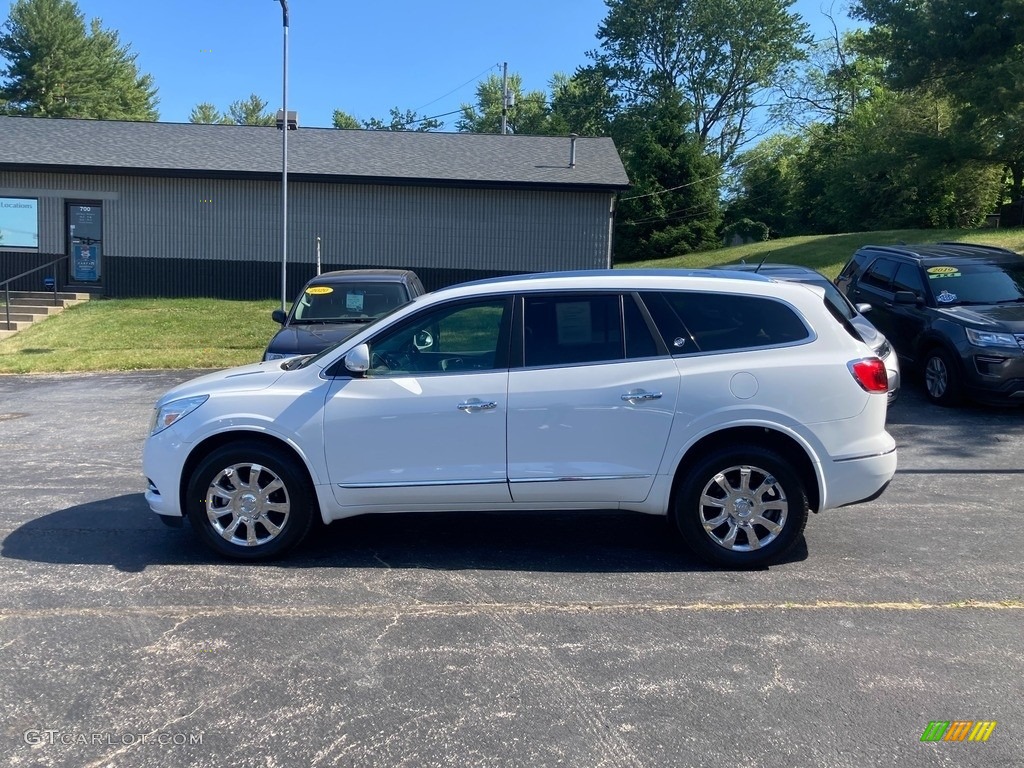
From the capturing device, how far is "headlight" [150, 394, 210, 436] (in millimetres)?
5680

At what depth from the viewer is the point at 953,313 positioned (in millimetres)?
10820

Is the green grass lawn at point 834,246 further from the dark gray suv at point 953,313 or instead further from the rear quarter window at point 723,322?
the rear quarter window at point 723,322

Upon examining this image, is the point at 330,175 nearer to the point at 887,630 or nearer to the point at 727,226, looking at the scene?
the point at 887,630

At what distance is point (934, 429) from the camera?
9.81 m

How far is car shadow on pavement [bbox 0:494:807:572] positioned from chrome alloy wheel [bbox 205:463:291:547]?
0.72 ft

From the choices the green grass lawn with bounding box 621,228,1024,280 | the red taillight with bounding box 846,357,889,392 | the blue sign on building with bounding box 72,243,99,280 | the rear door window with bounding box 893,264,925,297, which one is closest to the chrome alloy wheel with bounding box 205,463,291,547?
the red taillight with bounding box 846,357,889,392

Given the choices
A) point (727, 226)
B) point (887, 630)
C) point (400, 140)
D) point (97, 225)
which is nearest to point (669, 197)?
point (727, 226)

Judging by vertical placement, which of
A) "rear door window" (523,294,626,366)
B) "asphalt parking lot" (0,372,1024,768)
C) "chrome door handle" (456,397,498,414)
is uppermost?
"rear door window" (523,294,626,366)

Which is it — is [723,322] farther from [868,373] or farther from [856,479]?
[856,479]

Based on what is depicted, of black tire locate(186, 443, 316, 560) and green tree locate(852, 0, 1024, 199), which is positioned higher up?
green tree locate(852, 0, 1024, 199)

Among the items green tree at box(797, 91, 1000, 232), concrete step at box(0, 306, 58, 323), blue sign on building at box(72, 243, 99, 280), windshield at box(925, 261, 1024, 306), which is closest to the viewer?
windshield at box(925, 261, 1024, 306)

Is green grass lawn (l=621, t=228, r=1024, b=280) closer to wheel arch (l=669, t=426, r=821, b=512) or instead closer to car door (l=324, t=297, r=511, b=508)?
wheel arch (l=669, t=426, r=821, b=512)

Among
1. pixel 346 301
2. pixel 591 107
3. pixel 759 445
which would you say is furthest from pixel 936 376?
pixel 591 107

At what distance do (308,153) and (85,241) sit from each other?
19.1 feet
